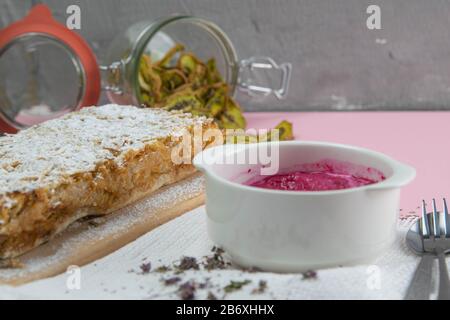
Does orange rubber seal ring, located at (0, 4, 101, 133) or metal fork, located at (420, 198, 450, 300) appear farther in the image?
orange rubber seal ring, located at (0, 4, 101, 133)

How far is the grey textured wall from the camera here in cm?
225

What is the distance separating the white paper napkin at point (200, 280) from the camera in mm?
892

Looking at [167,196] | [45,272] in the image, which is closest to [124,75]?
[167,196]

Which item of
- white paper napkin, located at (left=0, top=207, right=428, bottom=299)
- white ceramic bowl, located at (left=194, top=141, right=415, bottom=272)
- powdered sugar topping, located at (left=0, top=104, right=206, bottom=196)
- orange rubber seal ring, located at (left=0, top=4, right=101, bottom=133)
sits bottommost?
white paper napkin, located at (left=0, top=207, right=428, bottom=299)

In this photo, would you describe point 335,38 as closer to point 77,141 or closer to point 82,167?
point 77,141

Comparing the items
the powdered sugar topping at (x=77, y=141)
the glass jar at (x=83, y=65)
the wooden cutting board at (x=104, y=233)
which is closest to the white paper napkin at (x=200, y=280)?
the wooden cutting board at (x=104, y=233)

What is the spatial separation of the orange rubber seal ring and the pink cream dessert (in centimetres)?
97

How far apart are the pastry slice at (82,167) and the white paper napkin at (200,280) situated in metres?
0.10

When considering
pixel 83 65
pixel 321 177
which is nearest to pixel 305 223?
pixel 321 177

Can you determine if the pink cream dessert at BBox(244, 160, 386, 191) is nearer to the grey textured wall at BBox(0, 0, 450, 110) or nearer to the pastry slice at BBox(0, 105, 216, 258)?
the pastry slice at BBox(0, 105, 216, 258)

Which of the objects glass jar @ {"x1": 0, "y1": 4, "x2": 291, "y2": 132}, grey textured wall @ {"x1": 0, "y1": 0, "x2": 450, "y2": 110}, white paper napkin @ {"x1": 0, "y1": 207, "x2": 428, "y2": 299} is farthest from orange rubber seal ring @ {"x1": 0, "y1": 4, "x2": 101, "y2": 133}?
white paper napkin @ {"x1": 0, "y1": 207, "x2": 428, "y2": 299}

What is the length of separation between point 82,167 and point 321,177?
39cm

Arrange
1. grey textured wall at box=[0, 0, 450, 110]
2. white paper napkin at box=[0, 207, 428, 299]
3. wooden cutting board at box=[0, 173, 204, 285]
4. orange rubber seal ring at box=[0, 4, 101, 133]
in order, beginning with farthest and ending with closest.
Result: grey textured wall at box=[0, 0, 450, 110] < orange rubber seal ring at box=[0, 4, 101, 133] < wooden cutting board at box=[0, 173, 204, 285] < white paper napkin at box=[0, 207, 428, 299]
